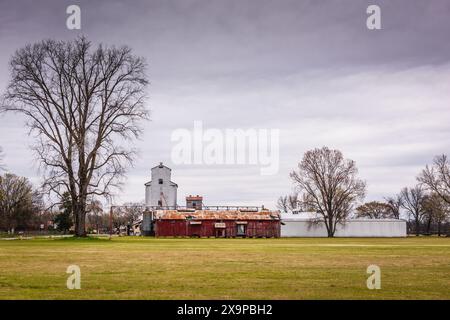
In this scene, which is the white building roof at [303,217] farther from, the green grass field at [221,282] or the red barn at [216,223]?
the green grass field at [221,282]

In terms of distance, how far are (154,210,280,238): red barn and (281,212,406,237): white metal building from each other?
45.3 ft

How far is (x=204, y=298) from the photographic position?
1164cm

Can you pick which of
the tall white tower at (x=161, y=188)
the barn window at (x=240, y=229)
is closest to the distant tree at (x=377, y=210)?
the tall white tower at (x=161, y=188)

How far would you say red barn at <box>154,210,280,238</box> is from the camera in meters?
86.2

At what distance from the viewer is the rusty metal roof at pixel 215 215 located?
8675cm

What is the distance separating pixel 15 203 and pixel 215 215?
4769cm

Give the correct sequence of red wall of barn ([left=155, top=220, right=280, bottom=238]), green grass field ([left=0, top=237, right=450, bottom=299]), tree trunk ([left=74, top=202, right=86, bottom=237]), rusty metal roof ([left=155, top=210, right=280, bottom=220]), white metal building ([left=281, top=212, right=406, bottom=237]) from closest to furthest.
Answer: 1. green grass field ([left=0, top=237, right=450, bottom=299])
2. tree trunk ([left=74, top=202, right=86, bottom=237])
3. red wall of barn ([left=155, top=220, right=280, bottom=238])
4. rusty metal roof ([left=155, top=210, right=280, bottom=220])
5. white metal building ([left=281, top=212, right=406, bottom=237])

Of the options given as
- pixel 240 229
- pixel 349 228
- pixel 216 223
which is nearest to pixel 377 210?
pixel 349 228

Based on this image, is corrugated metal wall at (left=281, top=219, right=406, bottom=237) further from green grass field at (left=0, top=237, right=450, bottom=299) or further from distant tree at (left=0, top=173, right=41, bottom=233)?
green grass field at (left=0, top=237, right=450, bottom=299)

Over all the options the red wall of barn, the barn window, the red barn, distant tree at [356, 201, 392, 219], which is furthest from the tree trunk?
distant tree at [356, 201, 392, 219]

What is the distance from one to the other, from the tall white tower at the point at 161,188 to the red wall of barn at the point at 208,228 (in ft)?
64.8

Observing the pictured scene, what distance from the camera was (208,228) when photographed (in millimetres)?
87688

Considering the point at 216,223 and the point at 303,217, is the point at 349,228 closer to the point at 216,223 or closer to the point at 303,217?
the point at 303,217

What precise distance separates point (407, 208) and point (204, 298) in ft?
480
